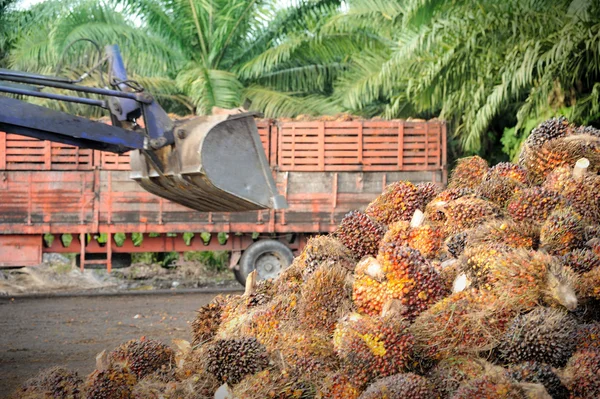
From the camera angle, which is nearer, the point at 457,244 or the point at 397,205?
the point at 457,244

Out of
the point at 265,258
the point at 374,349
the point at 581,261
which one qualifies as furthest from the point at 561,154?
the point at 265,258

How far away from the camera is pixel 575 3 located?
33.4ft

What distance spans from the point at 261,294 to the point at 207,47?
1188 centimetres

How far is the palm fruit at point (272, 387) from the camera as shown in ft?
10.3

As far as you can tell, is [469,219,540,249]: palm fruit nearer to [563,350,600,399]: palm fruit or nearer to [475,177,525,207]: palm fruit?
[475,177,525,207]: palm fruit

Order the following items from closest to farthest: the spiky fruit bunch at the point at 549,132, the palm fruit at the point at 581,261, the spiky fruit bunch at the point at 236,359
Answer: the spiky fruit bunch at the point at 236,359 < the palm fruit at the point at 581,261 < the spiky fruit bunch at the point at 549,132

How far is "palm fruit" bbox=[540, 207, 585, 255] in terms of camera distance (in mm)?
3822

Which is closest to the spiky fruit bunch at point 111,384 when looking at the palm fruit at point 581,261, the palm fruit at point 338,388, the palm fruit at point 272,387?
the palm fruit at point 272,387

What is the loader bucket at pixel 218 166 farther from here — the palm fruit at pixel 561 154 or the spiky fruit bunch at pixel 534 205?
the palm fruit at pixel 561 154

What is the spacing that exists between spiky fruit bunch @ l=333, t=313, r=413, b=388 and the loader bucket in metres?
1.44

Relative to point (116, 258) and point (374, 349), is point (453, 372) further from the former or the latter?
point (116, 258)

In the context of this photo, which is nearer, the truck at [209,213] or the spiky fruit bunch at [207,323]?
the spiky fruit bunch at [207,323]

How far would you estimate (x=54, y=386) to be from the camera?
3648 millimetres

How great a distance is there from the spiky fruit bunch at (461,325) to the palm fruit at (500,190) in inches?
45.1
